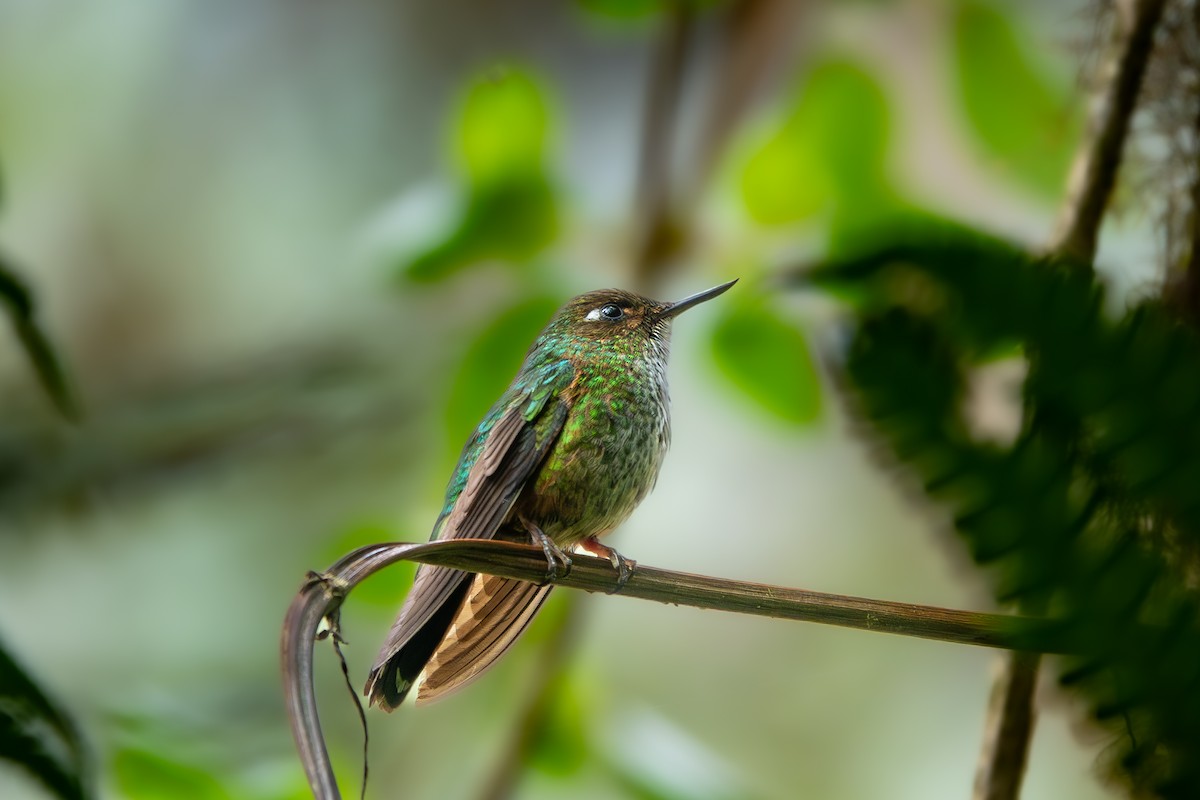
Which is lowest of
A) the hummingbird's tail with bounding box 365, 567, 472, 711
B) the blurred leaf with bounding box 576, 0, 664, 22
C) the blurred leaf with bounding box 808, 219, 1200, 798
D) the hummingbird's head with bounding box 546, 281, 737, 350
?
the blurred leaf with bounding box 808, 219, 1200, 798

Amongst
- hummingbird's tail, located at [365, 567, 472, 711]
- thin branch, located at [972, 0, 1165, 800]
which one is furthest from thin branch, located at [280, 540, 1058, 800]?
thin branch, located at [972, 0, 1165, 800]

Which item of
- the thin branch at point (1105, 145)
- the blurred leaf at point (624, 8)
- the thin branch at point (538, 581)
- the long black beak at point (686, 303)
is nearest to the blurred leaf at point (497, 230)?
the blurred leaf at point (624, 8)

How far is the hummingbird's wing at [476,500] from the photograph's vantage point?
0.92 metres

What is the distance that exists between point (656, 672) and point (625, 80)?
2233 mm

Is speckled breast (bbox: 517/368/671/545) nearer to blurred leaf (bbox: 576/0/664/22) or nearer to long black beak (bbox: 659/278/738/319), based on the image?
long black beak (bbox: 659/278/738/319)

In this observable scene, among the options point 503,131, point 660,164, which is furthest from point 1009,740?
point 660,164

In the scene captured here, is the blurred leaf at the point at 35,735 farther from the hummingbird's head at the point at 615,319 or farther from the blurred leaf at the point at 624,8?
the blurred leaf at the point at 624,8

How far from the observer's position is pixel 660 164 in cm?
228

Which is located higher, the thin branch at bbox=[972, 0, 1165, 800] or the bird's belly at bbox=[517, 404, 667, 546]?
the thin branch at bbox=[972, 0, 1165, 800]

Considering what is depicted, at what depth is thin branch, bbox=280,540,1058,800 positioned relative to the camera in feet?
1.95

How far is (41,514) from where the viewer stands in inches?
135

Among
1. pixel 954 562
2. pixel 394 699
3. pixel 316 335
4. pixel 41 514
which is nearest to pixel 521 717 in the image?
pixel 394 699

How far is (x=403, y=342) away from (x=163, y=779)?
2.39m

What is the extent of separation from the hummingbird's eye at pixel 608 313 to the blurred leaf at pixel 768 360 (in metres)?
0.37
